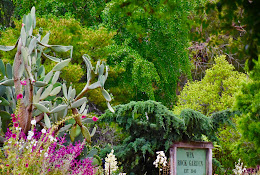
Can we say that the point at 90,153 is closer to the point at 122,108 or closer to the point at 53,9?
the point at 122,108

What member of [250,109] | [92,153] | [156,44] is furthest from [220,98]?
[92,153]

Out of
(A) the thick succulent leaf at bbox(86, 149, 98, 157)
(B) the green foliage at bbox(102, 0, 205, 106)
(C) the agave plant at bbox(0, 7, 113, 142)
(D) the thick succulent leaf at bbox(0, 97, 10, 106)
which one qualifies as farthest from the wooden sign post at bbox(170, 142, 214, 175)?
(B) the green foliage at bbox(102, 0, 205, 106)

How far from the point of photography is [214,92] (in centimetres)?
1367

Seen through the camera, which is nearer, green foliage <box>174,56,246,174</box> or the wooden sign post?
the wooden sign post

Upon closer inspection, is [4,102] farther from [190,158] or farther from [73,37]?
[73,37]

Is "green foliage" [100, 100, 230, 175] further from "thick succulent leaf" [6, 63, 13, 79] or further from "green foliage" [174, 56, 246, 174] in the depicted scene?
"green foliage" [174, 56, 246, 174]

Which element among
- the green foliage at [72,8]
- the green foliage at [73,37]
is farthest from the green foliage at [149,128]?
the green foliage at [72,8]

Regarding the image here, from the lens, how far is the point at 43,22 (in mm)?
11445

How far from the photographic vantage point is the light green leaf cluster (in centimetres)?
1349

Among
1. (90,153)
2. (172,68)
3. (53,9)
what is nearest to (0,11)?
(53,9)

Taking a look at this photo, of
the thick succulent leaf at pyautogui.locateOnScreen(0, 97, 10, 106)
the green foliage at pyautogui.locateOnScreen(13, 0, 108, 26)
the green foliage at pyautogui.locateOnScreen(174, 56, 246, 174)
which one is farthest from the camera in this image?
the green foliage at pyautogui.locateOnScreen(13, 0, 108, 26)

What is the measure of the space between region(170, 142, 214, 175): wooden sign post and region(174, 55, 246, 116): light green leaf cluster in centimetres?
586

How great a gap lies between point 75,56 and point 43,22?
1326mm

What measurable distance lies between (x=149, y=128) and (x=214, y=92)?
22.4 ft
